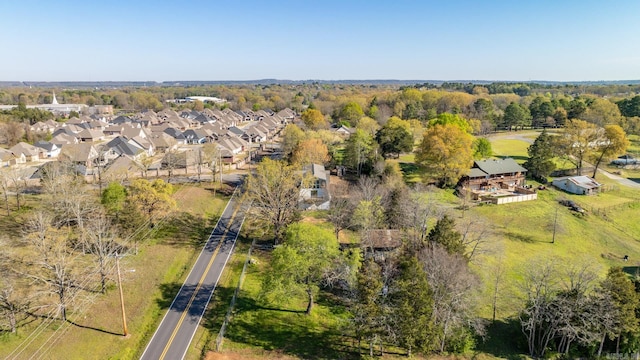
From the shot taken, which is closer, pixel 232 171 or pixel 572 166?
pixel 232 171

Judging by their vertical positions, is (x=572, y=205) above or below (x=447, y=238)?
below

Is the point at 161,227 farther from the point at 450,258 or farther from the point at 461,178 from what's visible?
the point at 461,178

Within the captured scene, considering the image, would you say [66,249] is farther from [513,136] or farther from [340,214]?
[513,136]

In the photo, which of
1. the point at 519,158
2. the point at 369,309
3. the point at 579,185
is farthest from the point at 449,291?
the point at 519,158

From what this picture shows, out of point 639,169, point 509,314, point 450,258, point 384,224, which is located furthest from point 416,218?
point 639,169

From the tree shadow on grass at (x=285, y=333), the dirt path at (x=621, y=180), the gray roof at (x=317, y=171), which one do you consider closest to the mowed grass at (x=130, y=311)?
the tree shadow on grass at (x=285, y=333)

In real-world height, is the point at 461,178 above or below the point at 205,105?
below

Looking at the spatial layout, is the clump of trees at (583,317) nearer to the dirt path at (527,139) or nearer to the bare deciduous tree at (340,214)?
the bare deciduous tree at (340,214)
